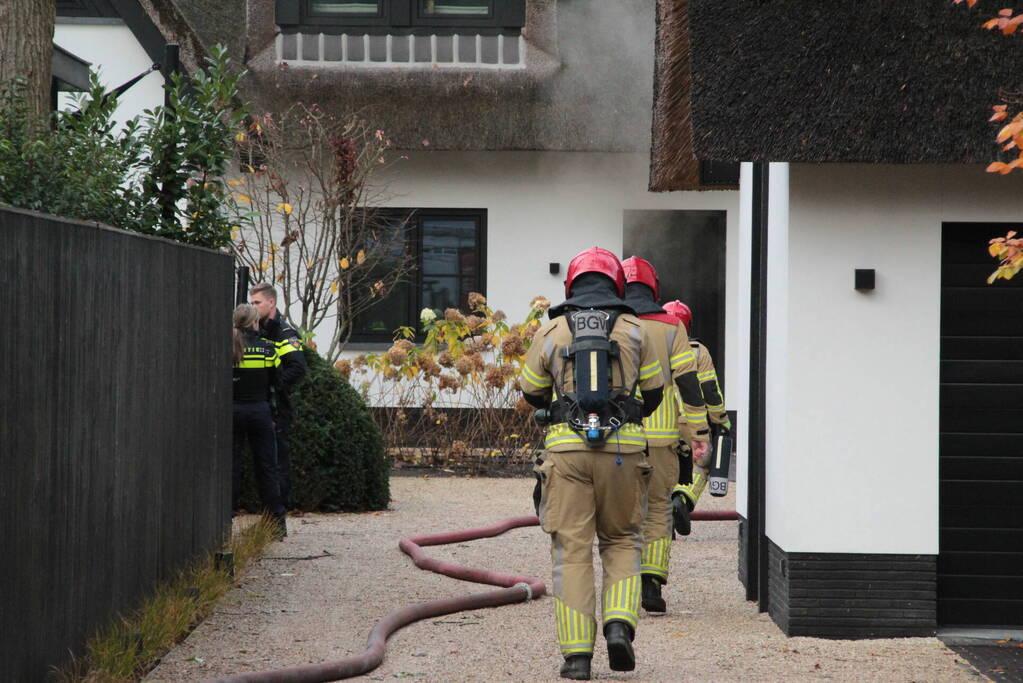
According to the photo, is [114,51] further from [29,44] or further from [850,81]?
[850,81]

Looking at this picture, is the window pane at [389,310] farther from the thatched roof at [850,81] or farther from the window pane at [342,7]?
the thatched roof at [850,81]

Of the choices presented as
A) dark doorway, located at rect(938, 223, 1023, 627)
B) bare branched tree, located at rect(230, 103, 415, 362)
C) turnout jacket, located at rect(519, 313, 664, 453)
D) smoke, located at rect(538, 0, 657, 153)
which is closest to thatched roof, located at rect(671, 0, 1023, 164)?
dark doorway, located at rect(938, 223, 1023, 627)

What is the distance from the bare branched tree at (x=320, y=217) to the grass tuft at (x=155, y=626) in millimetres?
6311

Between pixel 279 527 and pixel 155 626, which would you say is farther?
pixel 279 527

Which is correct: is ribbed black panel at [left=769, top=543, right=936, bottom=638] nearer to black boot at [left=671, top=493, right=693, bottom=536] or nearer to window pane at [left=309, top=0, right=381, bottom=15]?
black boot at [left=671, top=493, right=693, bottom=536]

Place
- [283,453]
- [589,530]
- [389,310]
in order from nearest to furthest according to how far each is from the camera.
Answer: [589,530] → [283,453] → [389,310]

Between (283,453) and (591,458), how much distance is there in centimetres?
472

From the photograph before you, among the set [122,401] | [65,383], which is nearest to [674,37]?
[122,401]

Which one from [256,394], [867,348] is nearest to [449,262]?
[256,394]

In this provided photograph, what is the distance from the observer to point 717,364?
19.1 meters

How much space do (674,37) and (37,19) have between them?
13.3 ft

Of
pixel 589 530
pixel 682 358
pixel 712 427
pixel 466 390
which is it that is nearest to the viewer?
pixel 589 530

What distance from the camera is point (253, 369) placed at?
9852 millimetres

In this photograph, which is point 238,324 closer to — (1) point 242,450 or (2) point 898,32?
(1) point 242,450
